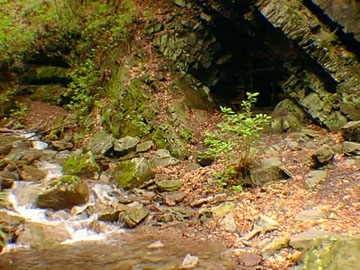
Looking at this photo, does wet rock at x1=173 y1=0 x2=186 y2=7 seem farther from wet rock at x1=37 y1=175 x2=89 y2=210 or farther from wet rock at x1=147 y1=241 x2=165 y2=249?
wet rock at x1=147 y1=241 x2=165 y2=249

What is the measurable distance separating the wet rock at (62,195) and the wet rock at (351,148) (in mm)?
6102

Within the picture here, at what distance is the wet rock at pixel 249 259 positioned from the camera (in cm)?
442

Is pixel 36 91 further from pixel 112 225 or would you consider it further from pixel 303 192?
pixel 303 192

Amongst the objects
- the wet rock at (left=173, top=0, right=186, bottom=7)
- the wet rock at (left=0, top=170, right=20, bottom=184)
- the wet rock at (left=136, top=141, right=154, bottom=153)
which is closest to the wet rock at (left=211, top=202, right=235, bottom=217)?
the wet rock at (left=136, top=141, right=154, bottom=153)

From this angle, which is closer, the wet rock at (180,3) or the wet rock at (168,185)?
the wet rock at (168,185)

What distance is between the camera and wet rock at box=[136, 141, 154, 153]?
9.19m

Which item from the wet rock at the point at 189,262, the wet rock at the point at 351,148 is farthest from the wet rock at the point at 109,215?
the wet rock at the point at 351,148

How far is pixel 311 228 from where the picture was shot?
16.0 feet

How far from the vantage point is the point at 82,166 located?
27.1 ft

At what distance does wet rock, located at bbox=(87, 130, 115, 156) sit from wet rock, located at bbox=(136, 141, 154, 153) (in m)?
0.83

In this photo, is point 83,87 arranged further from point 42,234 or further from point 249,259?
point 249,259

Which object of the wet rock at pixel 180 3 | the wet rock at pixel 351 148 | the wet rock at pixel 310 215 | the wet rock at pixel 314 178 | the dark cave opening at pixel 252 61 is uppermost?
the wet rock at pixel 180 3

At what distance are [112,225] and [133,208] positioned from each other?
1.91 ft

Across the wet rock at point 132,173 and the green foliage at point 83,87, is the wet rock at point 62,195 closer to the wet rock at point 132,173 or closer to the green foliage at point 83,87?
the wet rock at point 132,173
